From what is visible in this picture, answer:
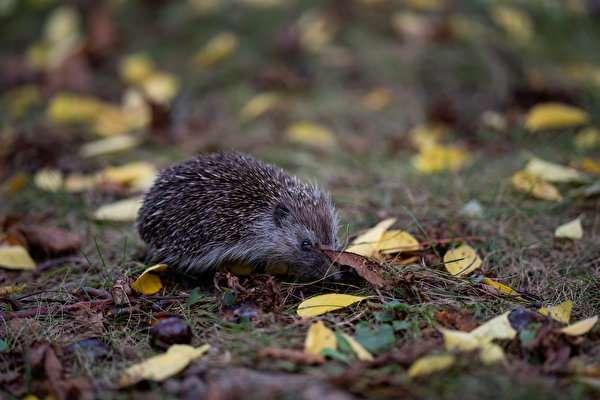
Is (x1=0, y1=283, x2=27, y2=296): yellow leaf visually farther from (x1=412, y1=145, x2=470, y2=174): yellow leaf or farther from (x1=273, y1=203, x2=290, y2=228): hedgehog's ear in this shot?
(x1=412, y1=145, x2=470, y2=174): yellow leaf

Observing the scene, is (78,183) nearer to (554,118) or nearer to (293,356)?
(293,356)

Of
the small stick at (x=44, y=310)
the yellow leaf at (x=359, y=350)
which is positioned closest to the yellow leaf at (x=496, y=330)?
the yellow leaf at (x=359, y=350)

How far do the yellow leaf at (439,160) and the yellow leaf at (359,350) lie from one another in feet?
11.5

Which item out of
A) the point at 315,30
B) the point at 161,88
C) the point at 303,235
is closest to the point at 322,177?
the point at 303,235

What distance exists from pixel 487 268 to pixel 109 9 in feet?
30.8

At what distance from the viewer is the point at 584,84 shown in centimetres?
809

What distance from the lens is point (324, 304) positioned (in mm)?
3627

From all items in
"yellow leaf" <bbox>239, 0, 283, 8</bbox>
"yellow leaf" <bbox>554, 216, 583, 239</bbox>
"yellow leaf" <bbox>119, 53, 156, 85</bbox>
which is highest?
"yellow leaf" <bbox>239, 0, 283, 8</bbox>

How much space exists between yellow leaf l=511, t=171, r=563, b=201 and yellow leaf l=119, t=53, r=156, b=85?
653 cm

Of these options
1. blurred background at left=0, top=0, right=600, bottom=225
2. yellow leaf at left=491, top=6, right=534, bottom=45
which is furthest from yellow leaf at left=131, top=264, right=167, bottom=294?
yellow leaf at left=491, top=6, right=534, bottom=45

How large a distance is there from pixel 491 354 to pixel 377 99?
6363mm

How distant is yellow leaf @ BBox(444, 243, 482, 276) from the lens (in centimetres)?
407

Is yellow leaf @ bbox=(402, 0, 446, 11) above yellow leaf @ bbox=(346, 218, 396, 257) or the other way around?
above

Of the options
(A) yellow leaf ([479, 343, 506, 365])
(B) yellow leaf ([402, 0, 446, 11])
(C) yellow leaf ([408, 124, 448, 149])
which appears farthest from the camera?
(B) yellow leaf ([402, 0, 446, 11])
